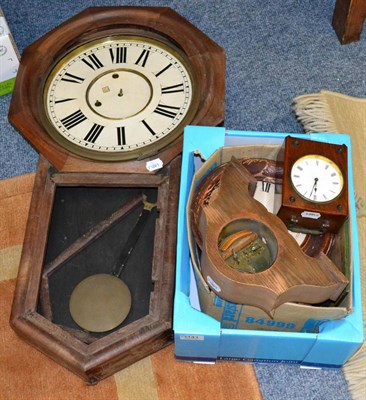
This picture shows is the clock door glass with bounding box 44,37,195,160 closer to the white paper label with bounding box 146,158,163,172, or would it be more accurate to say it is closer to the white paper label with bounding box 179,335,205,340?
the white paper label with bounding box 146,158,163,172

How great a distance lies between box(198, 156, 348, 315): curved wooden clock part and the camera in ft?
3.41

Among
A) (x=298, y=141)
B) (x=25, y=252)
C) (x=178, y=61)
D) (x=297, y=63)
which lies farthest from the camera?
(x=297, y=63)

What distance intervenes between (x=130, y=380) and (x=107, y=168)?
40 centimetres

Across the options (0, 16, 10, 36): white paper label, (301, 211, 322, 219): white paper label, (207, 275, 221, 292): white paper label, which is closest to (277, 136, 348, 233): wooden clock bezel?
(301, 211, 322, 219): white paper label

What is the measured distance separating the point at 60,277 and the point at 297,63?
77cm

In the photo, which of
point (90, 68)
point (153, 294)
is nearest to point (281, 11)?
point (90, 68)

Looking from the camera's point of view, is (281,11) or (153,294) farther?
(281,11)

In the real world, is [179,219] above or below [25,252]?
above

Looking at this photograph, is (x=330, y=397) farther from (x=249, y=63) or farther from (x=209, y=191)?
(x=249, y=63)

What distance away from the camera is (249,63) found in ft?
5.46

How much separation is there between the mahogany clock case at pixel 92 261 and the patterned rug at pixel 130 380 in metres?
0.04

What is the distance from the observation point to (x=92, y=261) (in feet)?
4.42

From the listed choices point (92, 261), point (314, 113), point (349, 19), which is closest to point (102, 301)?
point (92, 261)

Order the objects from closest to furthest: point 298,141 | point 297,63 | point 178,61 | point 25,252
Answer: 1. point 298,141
2. point 25,252
3. point 178,61
4. point 297,63
